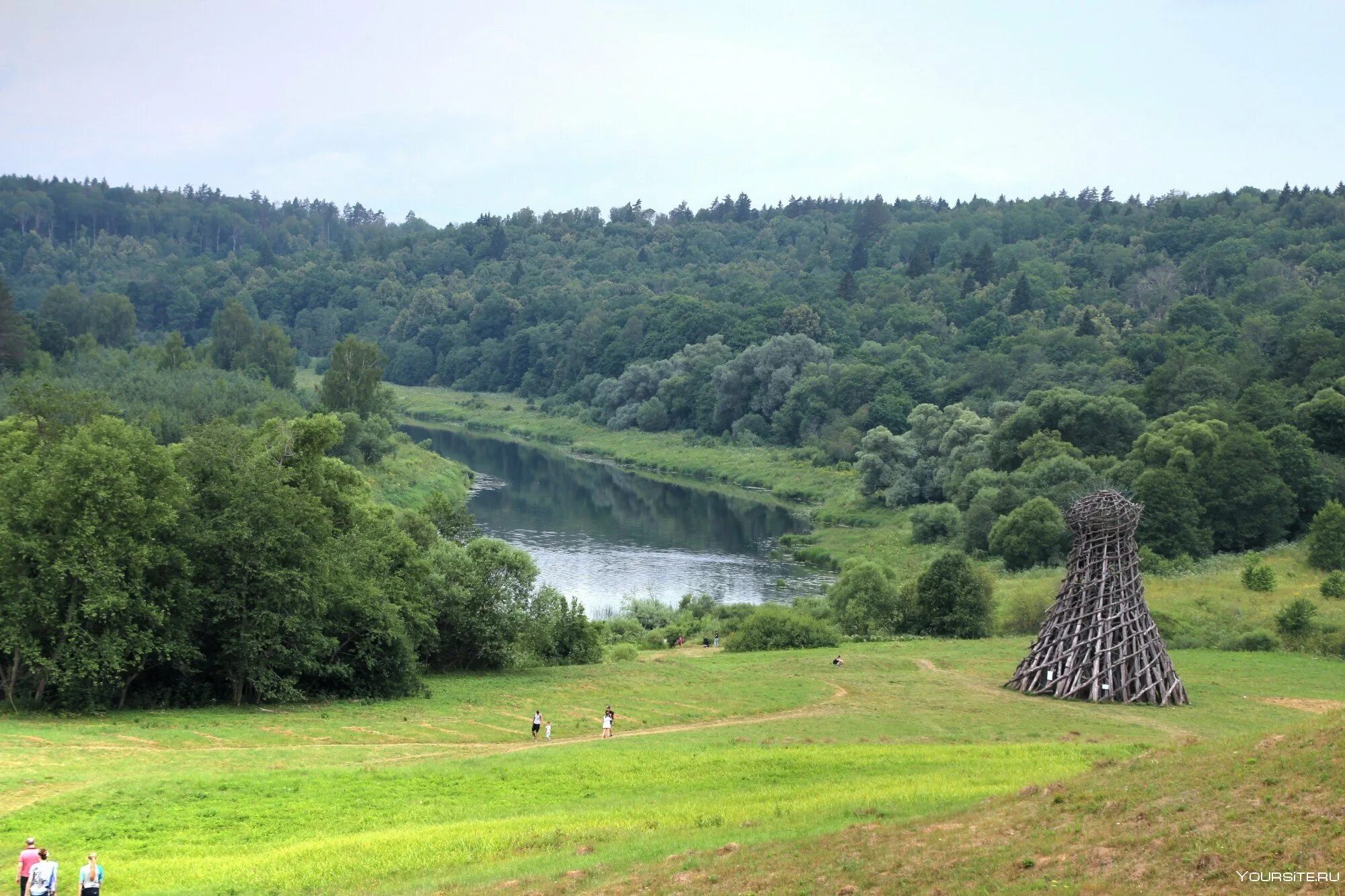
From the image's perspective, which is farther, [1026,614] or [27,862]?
[1026,614]

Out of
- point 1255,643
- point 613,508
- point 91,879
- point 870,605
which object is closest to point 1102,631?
point 1255,643

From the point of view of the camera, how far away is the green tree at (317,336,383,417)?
427 ft

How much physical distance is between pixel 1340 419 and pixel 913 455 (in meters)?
34.3

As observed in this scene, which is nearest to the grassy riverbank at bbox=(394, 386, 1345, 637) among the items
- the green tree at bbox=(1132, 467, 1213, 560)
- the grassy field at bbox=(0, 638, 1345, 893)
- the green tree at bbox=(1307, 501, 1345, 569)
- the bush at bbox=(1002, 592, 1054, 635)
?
the bush at bbox=(1002, 592, 1054, 635)

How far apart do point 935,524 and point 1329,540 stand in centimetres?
2968

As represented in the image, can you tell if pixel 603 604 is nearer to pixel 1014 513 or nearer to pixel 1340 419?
pixel 1014 513

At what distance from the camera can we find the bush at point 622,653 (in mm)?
63344

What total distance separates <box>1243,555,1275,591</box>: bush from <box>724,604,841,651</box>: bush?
77.8 feet

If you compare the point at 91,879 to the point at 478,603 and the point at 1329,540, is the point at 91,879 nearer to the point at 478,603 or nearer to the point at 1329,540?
the point at 478,603

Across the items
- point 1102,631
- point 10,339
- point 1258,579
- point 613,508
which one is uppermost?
point 10,339

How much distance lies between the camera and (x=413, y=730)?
42.9 metres

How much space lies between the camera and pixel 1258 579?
71062mm

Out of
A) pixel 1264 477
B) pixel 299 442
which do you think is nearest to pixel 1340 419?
pixel 1264 477

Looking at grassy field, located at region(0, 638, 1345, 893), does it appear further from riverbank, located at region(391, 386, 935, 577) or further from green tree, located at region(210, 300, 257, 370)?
green tree, located at region(210, 300, 257, 370)
